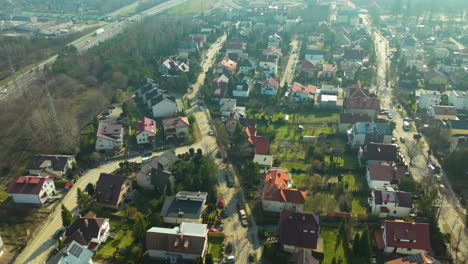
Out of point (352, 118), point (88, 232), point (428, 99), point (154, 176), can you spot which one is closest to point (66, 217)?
point (88, 232)

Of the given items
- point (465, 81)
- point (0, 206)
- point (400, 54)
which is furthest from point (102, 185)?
point (400, 54)

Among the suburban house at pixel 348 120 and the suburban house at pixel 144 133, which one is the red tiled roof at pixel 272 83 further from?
the suburban house at pixel 144 133

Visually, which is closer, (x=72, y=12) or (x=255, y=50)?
(x=255, y=50)

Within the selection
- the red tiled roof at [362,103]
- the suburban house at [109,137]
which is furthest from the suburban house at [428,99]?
the suburban house at [109,137]

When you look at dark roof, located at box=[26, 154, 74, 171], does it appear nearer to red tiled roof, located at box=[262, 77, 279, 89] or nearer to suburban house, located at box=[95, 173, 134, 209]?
Result: suburban house, located at box=[95, 173, 134, 209]

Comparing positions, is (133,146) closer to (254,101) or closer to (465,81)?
(254,101)
